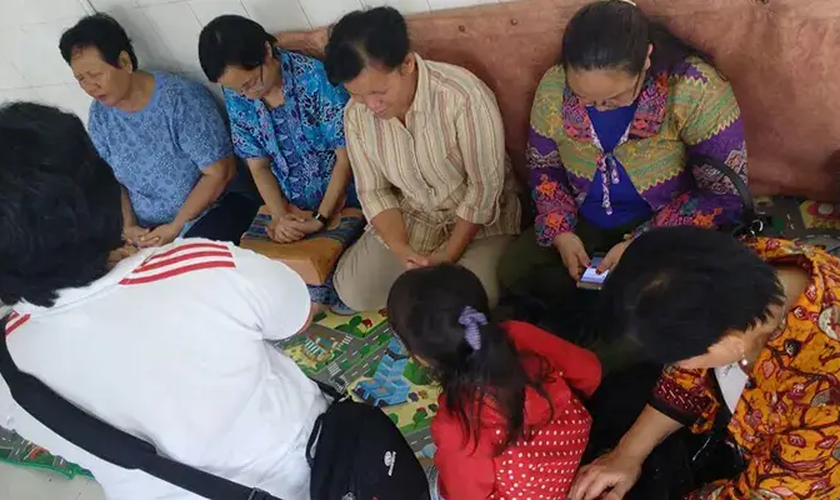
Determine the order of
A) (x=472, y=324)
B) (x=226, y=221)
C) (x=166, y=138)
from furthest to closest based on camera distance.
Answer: (x=226, y=221) → (x=166, y=138) → (x=472, y=324)

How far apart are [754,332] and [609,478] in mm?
471

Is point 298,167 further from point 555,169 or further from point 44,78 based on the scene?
point 44,78

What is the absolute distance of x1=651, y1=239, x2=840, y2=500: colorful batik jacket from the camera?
43.8 inches

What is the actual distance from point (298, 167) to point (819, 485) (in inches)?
66.9

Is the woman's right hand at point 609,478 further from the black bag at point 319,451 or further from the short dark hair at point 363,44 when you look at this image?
the short dark hair at point 363,44

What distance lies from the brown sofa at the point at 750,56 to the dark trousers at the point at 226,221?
0.66 meters

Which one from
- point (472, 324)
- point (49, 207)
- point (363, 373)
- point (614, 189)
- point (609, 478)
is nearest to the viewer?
point (49, 207)

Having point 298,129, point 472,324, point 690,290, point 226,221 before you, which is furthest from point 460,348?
point 226,221

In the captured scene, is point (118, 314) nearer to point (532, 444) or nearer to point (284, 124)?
point (532, 444)

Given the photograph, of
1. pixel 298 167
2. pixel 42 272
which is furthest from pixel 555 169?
pixel 42 272

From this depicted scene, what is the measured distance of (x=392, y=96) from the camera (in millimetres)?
1797

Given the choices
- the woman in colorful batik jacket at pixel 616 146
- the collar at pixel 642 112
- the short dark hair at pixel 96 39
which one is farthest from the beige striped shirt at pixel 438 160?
the short dark hair at pixel 96 39

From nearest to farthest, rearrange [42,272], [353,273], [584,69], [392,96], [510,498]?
[42,272] → [510,498] → [584,69] → [392,96] → [353,273]

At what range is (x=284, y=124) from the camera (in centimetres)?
221
